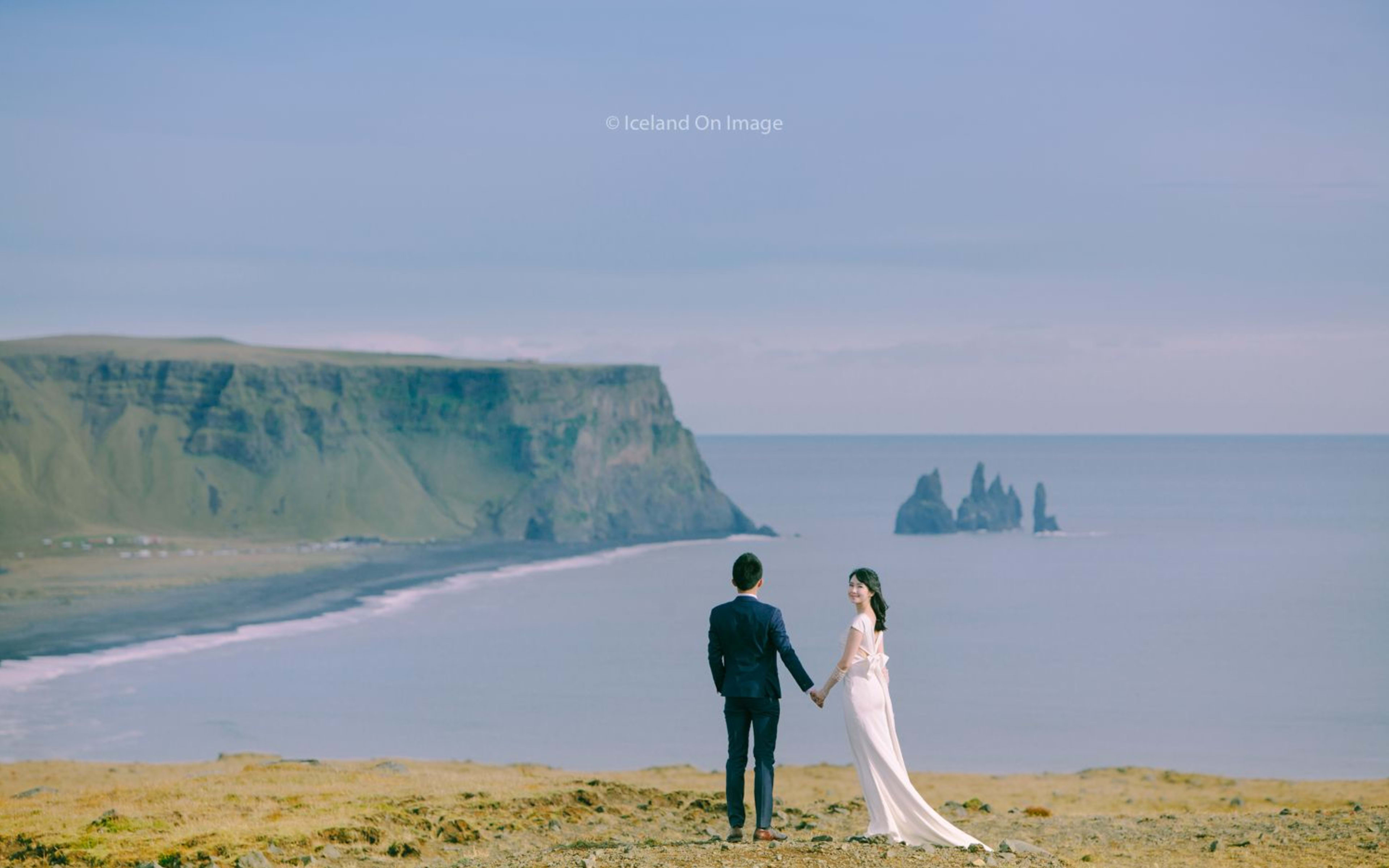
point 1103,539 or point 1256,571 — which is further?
point 1103,539

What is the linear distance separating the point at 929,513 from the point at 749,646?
141115mm

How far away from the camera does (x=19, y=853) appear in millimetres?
15875

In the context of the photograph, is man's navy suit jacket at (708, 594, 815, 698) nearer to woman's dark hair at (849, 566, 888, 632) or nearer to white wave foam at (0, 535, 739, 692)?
woman's dark hair at (849, 566, 888, 632)

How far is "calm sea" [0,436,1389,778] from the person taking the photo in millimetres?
44500

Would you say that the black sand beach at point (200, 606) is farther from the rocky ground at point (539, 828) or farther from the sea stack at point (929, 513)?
the sea stack at point (929, 513)

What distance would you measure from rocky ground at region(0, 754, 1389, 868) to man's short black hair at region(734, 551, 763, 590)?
7.28ft

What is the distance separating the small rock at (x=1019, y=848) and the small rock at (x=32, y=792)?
56.0ft

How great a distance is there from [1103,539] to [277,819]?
5512 inches

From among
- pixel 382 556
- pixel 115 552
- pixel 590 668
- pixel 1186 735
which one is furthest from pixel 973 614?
pixel 115 552

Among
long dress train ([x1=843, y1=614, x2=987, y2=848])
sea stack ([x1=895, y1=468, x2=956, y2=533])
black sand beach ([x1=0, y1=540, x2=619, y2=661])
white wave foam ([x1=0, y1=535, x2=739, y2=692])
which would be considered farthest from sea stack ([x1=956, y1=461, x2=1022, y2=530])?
long dress train ([x1=843, y1=614, x2=987, y2=848])

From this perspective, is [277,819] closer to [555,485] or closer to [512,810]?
[512,810]

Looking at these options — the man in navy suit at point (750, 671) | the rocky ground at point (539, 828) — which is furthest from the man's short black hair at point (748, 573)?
the rocky ground at point (539, 828)

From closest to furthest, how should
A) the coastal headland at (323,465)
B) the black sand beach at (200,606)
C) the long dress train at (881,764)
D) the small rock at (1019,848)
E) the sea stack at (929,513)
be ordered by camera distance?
the long dress train at (881,764)
the small rock at (1019,848)
the black sand beach at (200,606)
the coastal headland at (323,465)
the sea stack at (929,513)

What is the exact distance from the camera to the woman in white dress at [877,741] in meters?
11.7
